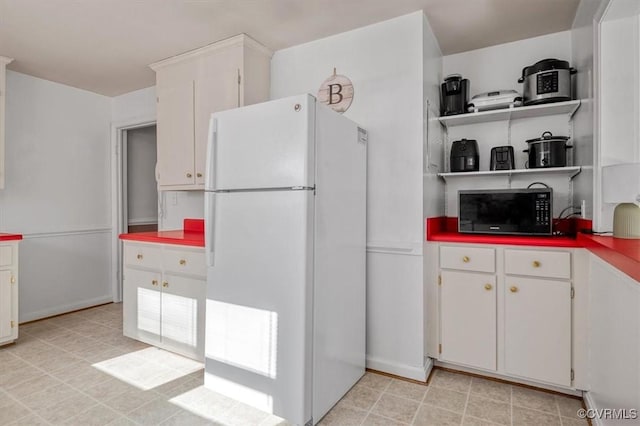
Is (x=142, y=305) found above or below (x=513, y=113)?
below

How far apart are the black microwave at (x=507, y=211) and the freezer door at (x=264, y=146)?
1.30 meters

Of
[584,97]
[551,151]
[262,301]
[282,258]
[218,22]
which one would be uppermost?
[218,22]

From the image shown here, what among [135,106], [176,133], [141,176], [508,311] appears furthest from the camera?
[141,176]

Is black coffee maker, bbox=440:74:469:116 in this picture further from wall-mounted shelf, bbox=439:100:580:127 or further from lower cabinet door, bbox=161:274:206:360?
lower cabinet door, bbox=161:274:206:360

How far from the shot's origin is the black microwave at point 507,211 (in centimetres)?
228

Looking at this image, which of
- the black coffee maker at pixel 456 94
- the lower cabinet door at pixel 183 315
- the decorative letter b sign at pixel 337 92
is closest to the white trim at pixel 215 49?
the decorative letter b sign at pixel 337 92

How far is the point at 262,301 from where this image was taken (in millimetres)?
1948

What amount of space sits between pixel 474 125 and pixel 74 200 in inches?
164

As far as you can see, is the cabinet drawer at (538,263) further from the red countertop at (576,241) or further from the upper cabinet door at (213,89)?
the upper cabinet door at (213,89)

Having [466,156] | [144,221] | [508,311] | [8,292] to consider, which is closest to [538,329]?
[508,311]

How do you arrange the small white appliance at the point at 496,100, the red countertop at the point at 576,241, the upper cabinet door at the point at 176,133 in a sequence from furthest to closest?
the upper cabinet door at the point at 176,133
the small white appliance at the point at 496,100
the red countertop at the point at 576,241

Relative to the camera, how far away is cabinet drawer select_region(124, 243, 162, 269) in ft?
9.03

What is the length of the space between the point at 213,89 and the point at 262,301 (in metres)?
1.86

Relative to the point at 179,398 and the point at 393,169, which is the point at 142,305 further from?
the point at 393,169
